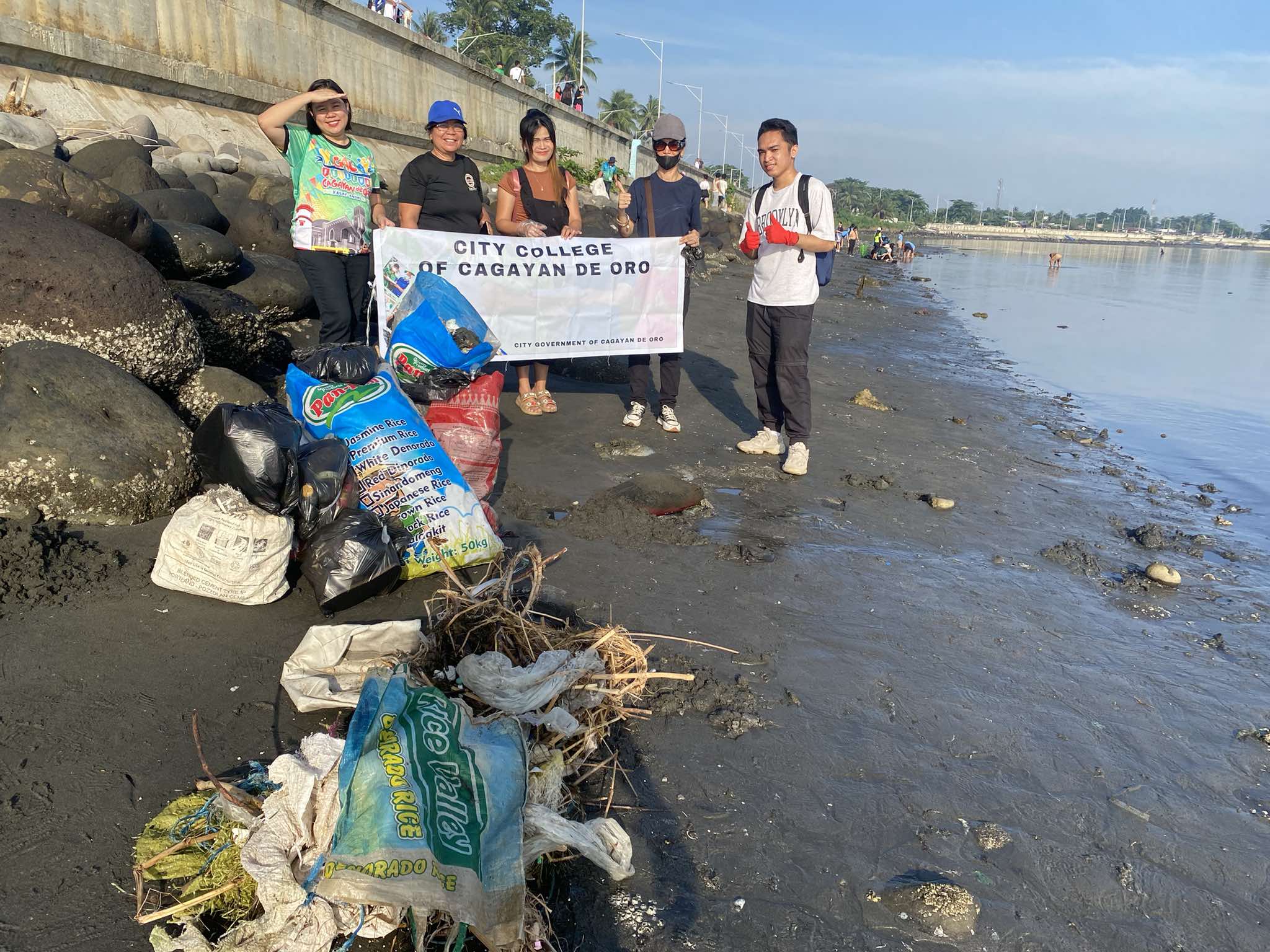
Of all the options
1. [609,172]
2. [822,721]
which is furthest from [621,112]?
[822,721]

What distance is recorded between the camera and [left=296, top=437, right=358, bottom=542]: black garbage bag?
3.38 metres

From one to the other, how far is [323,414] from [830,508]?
2.96 meters

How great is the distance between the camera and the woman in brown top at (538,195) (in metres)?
5.72

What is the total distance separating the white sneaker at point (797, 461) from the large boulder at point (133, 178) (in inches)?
222

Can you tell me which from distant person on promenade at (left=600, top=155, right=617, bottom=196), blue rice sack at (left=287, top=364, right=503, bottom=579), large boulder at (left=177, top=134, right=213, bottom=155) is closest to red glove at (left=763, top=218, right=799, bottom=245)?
blue rice sack at (left=287, top=364, right=503, bottom=579)

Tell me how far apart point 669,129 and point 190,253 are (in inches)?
132

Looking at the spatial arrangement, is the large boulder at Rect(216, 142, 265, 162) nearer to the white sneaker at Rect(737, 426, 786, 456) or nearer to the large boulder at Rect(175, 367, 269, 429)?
the large boulder at Rect(175, 367, 269, 429)

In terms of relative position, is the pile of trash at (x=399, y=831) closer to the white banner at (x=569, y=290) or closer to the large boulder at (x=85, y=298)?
the large boulder at (x=85, y=298)

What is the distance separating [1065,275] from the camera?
42.1 m

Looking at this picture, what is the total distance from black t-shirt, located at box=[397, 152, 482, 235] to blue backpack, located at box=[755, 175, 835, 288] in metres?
1.81

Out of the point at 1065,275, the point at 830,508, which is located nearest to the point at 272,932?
the point at 830,508

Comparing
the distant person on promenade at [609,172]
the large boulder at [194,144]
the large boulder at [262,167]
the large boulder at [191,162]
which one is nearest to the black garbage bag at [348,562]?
the large boulder at [191,162]

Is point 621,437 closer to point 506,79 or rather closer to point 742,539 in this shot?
point 742,539

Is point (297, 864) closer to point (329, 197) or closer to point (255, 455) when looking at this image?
point (255, 455)
